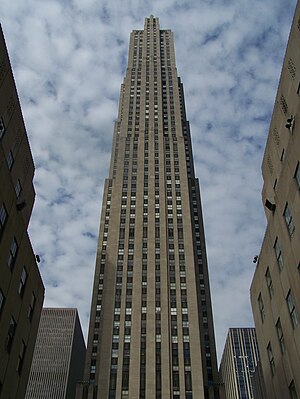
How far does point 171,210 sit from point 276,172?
66087 mm

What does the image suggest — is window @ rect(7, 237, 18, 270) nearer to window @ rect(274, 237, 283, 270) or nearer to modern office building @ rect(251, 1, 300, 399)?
modern office building @ rect(251, 1, 300, 399)

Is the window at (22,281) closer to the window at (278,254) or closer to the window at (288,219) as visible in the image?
the window at (278,254)

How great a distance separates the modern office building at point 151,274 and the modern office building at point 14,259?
44.3 m

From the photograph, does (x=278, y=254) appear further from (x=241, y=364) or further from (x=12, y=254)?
(x=241, y=364)

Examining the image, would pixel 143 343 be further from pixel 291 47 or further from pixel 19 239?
pixel 291 47

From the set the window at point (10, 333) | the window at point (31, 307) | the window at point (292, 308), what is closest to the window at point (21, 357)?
the window at point (31, 307)

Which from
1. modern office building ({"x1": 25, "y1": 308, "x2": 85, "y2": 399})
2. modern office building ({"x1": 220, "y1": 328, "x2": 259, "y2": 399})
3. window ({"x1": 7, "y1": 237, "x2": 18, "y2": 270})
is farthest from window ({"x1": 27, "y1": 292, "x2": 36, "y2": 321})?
modern office building ({"x1": 220, "y1": 328, "x2": 259, "y2": 399})

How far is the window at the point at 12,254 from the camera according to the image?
33.6 metres

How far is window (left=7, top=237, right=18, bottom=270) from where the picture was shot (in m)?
33.6

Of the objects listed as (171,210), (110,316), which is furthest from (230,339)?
(110,316)

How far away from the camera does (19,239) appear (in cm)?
3559

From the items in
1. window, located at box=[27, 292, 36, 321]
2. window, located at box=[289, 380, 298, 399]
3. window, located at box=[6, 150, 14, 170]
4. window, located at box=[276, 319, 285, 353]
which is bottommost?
window, located at box=[289, 380, 298, 399]

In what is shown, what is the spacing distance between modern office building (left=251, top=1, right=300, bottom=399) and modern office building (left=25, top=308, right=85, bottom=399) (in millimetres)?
134473

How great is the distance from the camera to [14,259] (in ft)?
114
